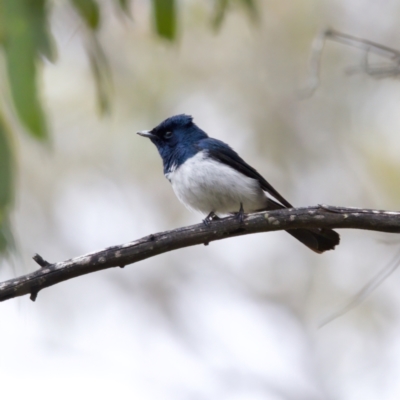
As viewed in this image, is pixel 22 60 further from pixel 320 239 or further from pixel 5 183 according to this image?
pixel 320 239

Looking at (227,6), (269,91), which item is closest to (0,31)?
(227,6)

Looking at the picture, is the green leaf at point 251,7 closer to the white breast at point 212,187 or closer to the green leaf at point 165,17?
the green leaf at point 165,17

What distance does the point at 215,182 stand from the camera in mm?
4391

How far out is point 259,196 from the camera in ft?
15.1

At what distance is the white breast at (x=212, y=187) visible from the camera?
14.4 ft

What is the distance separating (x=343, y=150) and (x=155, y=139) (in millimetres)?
3737

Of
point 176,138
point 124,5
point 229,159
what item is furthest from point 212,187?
point 124,5

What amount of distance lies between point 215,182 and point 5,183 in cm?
192

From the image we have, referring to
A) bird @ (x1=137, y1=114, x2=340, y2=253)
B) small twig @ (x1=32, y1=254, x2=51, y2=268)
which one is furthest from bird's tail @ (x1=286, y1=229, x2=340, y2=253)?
small twig @ (x1=32, y1=254, x2=51, y2=268)

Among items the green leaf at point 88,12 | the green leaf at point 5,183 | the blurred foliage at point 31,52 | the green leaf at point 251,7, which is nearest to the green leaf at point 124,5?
the blurred foliage at point 31,52

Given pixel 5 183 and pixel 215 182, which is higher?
pixel 215 182

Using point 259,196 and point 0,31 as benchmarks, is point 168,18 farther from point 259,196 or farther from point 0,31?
point 259,196

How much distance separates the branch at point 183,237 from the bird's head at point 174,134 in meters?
1.60

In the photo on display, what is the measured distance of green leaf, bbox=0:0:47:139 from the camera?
2.46m
